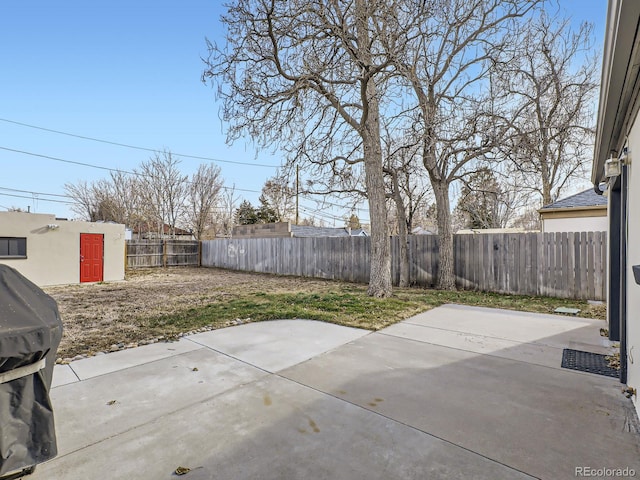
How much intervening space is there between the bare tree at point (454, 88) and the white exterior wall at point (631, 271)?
16.6 feet

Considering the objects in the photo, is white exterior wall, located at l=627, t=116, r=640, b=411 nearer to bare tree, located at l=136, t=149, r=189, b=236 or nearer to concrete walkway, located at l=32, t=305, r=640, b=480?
concrete walkway, located at l=32, t=305, r=640, b=480

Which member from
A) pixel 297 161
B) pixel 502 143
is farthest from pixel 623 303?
pixel 297 161

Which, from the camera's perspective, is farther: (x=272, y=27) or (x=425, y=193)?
(x=425, y=193)

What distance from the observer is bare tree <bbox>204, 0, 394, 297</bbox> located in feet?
19.1

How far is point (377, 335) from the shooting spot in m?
4.56

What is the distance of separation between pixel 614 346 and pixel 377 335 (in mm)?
2825

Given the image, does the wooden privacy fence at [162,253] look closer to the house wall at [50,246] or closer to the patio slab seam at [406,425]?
the house wall at [50,246]

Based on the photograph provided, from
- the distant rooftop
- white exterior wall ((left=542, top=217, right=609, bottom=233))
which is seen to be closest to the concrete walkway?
the distant rooftop

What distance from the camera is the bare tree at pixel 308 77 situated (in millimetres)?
5816

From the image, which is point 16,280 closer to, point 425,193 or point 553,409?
point 553,409

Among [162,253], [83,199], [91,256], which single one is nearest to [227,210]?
[83,199]

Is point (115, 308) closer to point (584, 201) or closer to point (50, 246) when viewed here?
point (50, 246)

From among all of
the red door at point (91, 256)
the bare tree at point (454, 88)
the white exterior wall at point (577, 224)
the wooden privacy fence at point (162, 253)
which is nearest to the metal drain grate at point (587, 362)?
the bare tree at point (454, 88)

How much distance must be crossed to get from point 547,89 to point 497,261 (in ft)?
16.7
